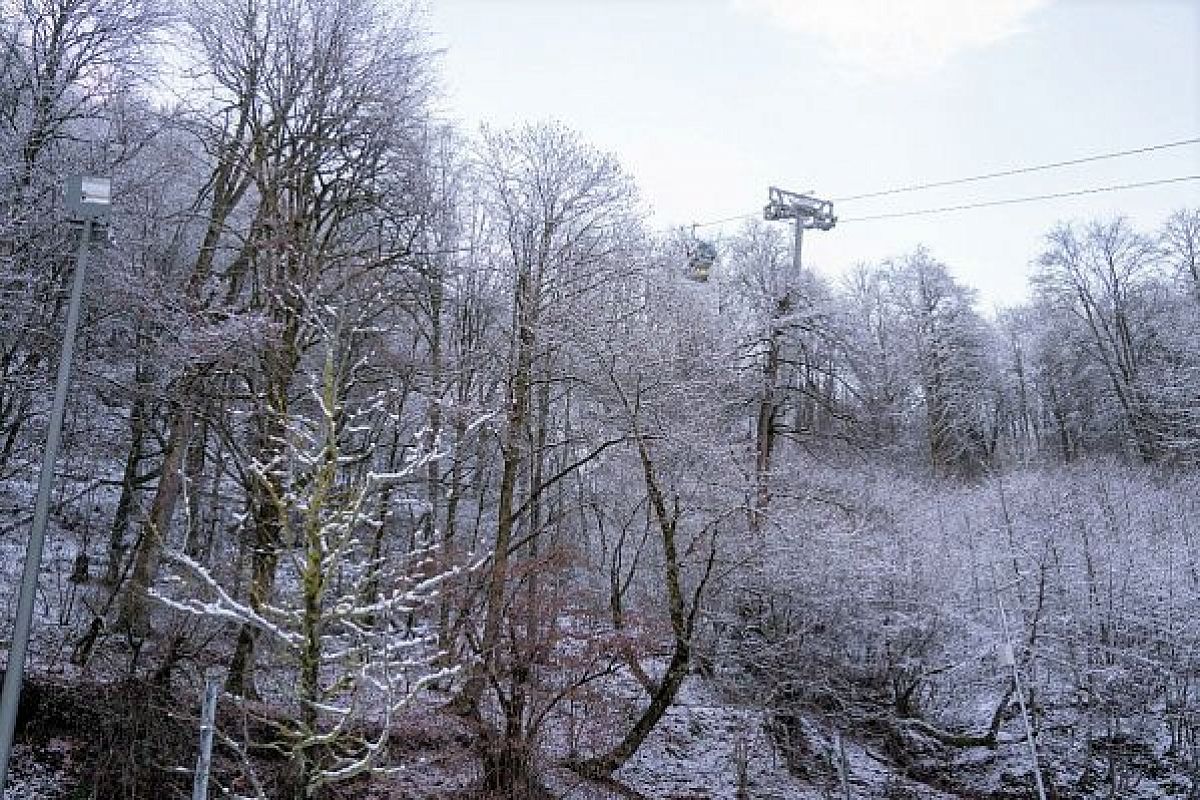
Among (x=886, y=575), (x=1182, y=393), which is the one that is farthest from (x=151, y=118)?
(x=1182, y=393)

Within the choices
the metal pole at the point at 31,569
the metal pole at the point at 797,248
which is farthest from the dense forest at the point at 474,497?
the metal pole at the point at 31,569

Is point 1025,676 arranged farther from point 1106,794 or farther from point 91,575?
point 91,575

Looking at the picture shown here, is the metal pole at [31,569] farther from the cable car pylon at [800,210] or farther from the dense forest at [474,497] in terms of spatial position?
the cable car pylon at [800,210]

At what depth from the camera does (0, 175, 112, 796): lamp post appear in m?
7.10

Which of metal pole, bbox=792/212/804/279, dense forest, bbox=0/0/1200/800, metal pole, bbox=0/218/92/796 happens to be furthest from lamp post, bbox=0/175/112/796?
metal pole, bbox=792/212/804/279

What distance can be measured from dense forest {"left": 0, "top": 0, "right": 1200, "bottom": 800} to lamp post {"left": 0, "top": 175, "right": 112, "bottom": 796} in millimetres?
1603

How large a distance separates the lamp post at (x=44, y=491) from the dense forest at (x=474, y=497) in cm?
160

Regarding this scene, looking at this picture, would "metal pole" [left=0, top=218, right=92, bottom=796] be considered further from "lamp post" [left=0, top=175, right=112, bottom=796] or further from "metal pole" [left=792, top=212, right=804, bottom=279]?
"metal pole" [left=792, top=212, right=804, bottom=279]

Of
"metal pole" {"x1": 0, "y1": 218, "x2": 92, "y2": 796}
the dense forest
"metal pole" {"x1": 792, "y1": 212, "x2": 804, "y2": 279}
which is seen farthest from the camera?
"metal pole" {"x1": 792, "y1": 212, "x2": 804, "y2": 279}

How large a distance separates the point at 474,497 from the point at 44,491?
42.3 feet

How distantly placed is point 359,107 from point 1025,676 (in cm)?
1630

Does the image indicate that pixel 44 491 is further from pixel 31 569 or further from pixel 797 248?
pixel 797 248

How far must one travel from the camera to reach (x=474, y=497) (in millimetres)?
20453

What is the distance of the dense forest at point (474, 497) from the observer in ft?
37.6
